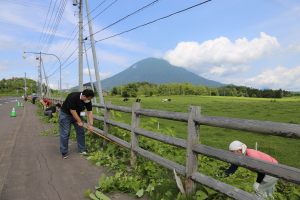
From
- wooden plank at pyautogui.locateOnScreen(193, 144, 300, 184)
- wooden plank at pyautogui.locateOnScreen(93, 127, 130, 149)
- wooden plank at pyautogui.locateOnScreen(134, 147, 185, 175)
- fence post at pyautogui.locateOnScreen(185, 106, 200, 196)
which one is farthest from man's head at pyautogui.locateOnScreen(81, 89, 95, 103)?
wooden plank at pyautogui.locateOnScreen(193, 144, 300, 184)

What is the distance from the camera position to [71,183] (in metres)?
7.00

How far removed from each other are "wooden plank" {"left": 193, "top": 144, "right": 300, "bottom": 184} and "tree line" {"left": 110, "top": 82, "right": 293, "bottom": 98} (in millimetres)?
134399

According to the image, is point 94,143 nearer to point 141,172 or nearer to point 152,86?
point 141,172

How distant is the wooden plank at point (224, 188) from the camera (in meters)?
4.42

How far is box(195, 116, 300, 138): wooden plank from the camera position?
3.91 m

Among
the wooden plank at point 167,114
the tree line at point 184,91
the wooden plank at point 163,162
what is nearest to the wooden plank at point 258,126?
the wooden plank at point 167,114

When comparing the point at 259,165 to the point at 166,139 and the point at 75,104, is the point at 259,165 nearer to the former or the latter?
the point at 166,139

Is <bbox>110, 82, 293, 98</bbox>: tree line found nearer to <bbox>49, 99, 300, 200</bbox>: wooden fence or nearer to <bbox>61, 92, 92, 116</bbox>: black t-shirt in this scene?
<bbox>61, 92, 92, 116</bbox>: black t-shirt

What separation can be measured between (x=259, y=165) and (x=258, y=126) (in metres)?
0.41

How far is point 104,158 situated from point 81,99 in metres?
1.72

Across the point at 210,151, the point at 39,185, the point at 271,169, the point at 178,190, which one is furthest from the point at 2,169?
the point at 271,169

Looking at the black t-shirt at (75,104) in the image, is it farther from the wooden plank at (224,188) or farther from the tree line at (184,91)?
the tree line at (184,91)

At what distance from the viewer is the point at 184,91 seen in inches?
7175

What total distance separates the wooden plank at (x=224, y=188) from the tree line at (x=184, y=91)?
13420cm
